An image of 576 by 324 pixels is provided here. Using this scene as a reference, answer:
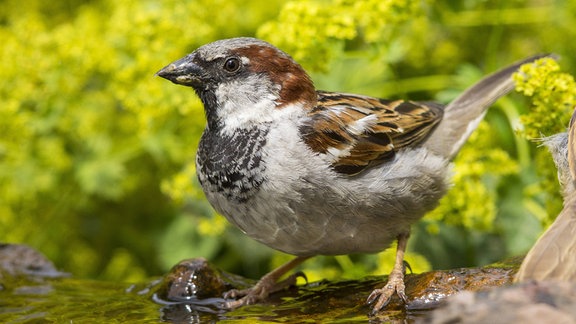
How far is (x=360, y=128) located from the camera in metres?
2.94

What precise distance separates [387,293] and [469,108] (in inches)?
44.2

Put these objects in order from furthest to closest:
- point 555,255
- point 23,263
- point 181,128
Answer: point 181,128
point 23,263
point 555,255

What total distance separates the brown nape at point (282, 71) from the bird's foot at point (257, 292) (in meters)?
0.64

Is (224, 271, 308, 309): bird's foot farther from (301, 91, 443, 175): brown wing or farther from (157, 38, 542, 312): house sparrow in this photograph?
(301, 91, 443, 175): brown wing

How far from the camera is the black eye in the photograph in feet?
9.42

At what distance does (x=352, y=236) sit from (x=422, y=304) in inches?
13.6

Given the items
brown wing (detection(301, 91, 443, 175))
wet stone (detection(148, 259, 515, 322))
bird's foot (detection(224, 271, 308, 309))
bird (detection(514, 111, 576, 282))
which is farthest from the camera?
bird's foot (detection(224, 271, 308, 309))

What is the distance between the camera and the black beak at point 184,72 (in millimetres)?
2828

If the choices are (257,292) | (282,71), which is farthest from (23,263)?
(282,71)

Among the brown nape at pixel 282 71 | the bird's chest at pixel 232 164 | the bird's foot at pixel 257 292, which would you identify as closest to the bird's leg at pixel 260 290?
the bird's foot at pixel 257 292

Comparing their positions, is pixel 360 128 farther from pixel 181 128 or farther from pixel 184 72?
pixel 181 128

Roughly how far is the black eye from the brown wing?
30 centimetres

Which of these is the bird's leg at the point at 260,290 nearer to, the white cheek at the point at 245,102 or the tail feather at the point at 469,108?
the white cheek at the point at 245,102

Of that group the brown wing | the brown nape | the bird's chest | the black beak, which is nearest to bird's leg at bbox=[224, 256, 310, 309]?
the bird's chest
